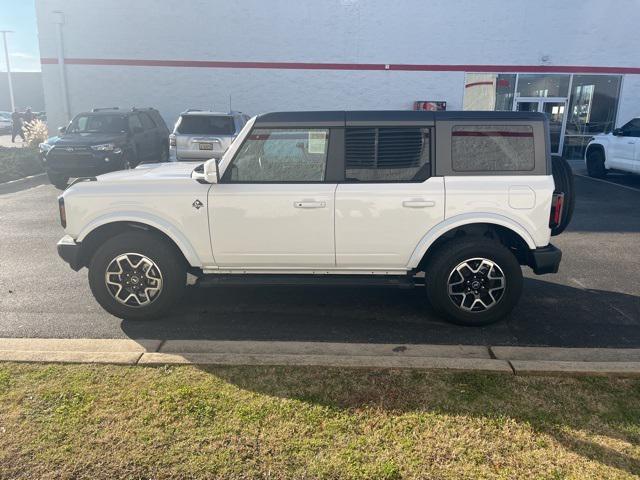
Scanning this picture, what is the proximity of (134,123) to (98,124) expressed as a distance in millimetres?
843

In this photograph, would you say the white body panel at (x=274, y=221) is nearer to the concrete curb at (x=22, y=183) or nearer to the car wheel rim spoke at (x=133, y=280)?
the car wheel rim spoke at (x=133, y=280)

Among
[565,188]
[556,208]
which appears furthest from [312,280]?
[565,188]

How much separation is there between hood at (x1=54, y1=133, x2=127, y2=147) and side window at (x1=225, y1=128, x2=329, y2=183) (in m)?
8.30

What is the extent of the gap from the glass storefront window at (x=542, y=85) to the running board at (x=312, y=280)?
51.8ft

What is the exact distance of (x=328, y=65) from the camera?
17656 millimetres

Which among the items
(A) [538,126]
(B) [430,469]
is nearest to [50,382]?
(B) [430,469]

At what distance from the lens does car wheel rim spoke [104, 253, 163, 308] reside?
456cm

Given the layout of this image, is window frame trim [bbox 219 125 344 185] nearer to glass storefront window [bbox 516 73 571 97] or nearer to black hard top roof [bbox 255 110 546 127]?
black hard top roof [bbox 255 110 546 127]

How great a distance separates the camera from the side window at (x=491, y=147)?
14.5ft

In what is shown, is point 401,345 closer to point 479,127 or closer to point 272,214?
point 272,214

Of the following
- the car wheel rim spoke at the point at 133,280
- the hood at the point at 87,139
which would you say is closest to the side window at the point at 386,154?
the car wheel rim spoke at the point at 133,280

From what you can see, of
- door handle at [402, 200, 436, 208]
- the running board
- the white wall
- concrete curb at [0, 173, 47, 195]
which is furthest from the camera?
the white wall

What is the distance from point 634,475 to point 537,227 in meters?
2.23

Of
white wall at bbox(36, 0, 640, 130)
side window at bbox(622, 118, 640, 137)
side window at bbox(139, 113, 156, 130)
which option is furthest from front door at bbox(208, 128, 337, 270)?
white wall at bbox(36, 0, 640, 130)
